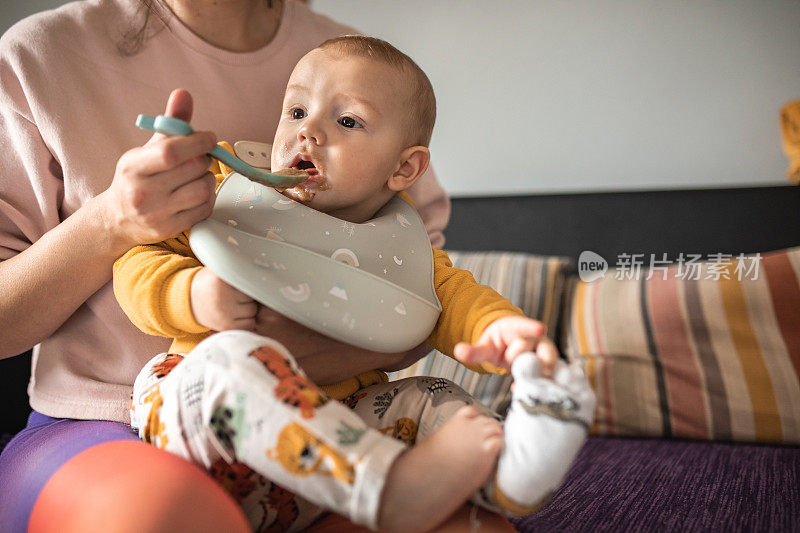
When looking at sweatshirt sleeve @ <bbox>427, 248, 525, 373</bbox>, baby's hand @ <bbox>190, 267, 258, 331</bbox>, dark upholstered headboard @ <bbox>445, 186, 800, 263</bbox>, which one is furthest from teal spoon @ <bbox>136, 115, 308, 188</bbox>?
dark upholstered headboard @ <bbox>445, 186, 800, 263</bbox>

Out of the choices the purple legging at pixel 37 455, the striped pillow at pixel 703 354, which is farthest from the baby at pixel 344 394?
the striped pillow at pixel 703 354

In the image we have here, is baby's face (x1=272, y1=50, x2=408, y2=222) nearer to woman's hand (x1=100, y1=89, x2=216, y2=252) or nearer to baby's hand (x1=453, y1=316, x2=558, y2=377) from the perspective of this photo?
woman's hand (x1=100, y1=89, x2=216, y2=252)

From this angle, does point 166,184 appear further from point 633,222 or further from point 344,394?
point 633,222

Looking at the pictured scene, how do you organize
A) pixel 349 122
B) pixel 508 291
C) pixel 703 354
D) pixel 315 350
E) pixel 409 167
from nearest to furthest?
pixel 315 350 < pixel 349 122 < pixel 409 167 < pixel 703 354 < pixel 508 291

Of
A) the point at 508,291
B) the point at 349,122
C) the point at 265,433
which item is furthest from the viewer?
the point at 508,291

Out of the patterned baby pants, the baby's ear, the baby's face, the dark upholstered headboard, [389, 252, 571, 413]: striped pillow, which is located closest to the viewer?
the patterned baby pants

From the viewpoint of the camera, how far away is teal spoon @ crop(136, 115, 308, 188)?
0.71 metres

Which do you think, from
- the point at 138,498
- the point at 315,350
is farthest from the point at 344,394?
the point at 138,498

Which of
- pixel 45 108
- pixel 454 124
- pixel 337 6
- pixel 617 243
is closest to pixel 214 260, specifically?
pixel 45 108

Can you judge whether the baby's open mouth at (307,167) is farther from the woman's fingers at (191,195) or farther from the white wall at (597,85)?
the white wall at (597,85)

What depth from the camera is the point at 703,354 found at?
175 cm

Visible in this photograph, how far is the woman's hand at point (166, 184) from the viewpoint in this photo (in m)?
0.72

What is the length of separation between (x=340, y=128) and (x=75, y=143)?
0.42 m

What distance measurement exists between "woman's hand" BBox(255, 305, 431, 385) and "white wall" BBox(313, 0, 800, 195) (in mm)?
1704
